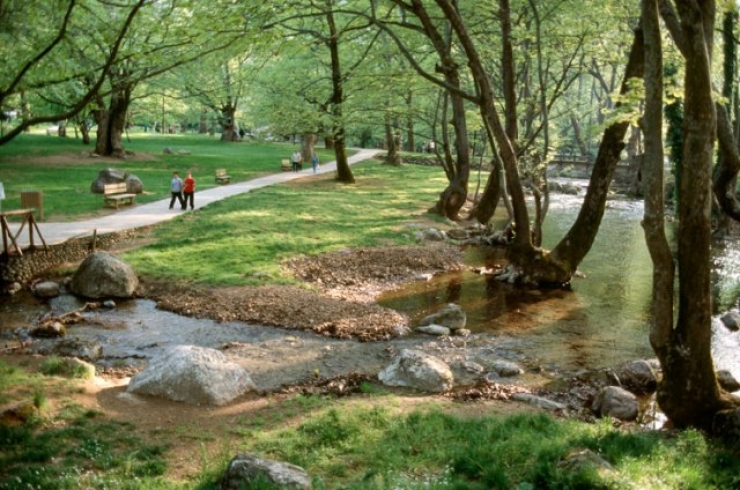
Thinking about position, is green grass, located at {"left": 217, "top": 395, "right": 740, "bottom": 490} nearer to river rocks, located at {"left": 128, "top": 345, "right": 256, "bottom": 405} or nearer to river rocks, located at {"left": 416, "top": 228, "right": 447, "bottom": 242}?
river rocks, located at {"left": 128, "top": 345, "right": 256, "bottom": 405}

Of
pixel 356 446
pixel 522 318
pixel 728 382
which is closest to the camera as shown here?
pixel 356 446

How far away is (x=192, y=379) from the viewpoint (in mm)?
8086

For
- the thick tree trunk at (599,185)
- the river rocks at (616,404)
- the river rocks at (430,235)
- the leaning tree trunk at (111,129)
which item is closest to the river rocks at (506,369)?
the river rocks at (616,404)

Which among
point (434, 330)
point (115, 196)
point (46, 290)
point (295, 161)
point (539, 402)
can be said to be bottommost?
point (539, 402)

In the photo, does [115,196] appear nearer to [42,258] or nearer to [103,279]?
[42,258]

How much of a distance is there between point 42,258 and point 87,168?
17835 mm

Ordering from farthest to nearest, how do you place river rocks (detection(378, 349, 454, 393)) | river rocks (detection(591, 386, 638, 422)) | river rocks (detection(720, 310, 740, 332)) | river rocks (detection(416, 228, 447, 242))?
river rocks (detection(416, 228, 447, 242)) < river rocks (detection(720, 310, 740, 332)) < river rocks (detection(378, 349, 454, 393)) < river rocks (detection(591, 386, 638, 422))

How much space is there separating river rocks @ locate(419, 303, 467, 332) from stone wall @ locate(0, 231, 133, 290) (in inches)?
347

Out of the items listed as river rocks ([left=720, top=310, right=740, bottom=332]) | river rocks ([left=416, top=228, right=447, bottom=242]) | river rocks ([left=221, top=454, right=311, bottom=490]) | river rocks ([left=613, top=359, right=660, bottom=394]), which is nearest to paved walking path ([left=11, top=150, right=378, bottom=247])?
river rocks ([left=416, top=228, right=447, bottom=242])

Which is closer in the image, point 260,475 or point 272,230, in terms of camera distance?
point 260,475

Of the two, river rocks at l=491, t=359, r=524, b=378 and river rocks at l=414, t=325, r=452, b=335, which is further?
river rocks at l=414, t=325, r=452, b=335

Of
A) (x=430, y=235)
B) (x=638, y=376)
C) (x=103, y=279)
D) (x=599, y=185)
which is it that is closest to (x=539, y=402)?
(x=638, y=376)

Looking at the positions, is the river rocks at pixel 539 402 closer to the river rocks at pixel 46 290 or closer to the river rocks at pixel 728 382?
the river rocks at pixel 728 382

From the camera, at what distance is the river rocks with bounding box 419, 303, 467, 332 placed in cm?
1236
